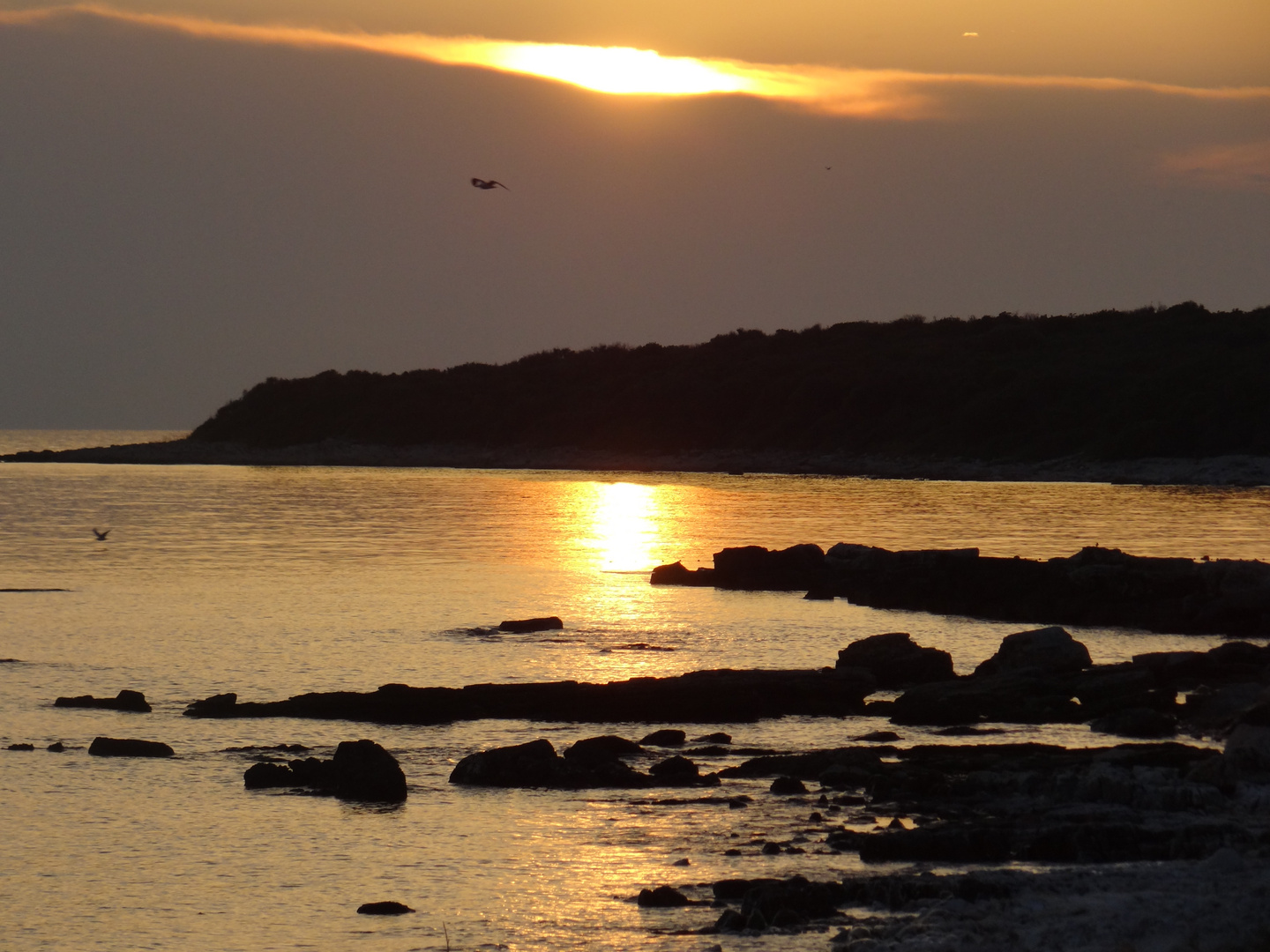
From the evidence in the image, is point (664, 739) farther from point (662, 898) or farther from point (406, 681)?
point (406, 681)

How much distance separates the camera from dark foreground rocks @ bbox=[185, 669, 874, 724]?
922 inches

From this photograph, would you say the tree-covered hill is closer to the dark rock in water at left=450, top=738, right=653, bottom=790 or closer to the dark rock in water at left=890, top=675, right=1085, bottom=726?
the dark rock in water at left=890, top=675, right=1085, bottom=726

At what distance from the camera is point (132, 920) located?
13938mm

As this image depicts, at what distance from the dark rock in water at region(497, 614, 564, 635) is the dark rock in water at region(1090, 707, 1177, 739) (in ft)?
50.7

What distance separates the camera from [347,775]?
18.1m

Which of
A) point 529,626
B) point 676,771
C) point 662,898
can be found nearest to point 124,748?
point 676,771

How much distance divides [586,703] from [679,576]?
2350 cm

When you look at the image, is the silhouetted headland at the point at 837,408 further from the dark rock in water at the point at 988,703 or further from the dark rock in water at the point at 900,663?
the dark rock in water at the point at 988,703

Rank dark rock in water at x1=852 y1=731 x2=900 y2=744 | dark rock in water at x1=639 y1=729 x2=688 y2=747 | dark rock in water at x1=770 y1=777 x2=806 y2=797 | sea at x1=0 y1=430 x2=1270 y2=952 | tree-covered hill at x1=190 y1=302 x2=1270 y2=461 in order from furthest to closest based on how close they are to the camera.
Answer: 1. tree-covered hill at x1=190 y1=302 x2=1270 y2=461
2. dark rock in water at x1=639 y1=729 x2=688 y2=747
3. dark rock in water at x1=852 y1=731 x2=900 y2=744
4. dark rock in water at x1=770 y1=777 x2=806 y2=797
5. sea at x1=0 y1=430 x2=1270 y2=952

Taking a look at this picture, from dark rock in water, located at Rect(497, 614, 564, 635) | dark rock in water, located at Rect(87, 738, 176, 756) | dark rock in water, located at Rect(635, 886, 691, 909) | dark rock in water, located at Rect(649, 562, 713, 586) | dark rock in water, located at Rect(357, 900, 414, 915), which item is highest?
dark rock in water, located at Rect(649, 562, 713, 586)

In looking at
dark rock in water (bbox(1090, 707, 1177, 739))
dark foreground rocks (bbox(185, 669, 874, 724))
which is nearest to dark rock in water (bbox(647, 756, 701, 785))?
dark foreground rocks (bbox(185, 669, 874, 724))

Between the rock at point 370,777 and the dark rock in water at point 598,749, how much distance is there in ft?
7.84

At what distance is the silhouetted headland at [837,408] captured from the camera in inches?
4365

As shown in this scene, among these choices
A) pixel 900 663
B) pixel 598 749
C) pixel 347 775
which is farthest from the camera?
pixel 900 663
